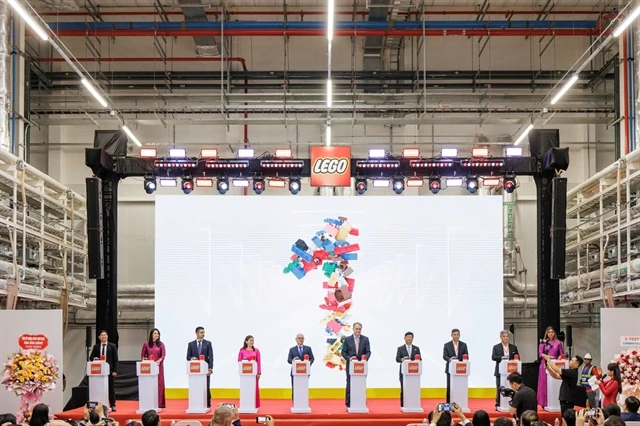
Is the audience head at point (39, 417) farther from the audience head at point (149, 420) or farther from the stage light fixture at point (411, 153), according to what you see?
→ the stage light fixture at point (411, 153)

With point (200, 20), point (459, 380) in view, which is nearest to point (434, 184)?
point (459, 380)

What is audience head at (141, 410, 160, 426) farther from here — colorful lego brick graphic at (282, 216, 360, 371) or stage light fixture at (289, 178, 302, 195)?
colorful lego brick graphic at (282, 216, 360, 371)

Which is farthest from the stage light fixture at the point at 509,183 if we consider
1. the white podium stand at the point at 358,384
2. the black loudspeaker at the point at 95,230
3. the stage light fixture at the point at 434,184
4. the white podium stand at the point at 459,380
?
the black loudspeaker at the point at 95,230

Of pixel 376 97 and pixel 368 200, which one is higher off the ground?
pixel 376 97

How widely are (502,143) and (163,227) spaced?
7.01m

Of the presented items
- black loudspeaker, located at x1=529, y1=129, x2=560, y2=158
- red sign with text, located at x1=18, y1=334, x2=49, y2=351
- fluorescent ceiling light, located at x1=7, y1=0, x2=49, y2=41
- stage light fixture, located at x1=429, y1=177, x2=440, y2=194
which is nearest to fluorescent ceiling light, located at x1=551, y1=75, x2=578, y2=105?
black loudspeaker, located at x1=529, y1=129, x2=560, y2=158

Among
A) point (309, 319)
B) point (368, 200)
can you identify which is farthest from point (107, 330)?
point (368, 200)

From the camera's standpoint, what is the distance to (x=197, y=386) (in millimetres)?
12773

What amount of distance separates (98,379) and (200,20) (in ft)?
25.5

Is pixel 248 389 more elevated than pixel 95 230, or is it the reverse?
pixel 95 230

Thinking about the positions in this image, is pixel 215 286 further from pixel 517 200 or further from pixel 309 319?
pixel 517 200

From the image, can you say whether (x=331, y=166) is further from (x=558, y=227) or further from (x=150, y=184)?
(x=558, y=227)

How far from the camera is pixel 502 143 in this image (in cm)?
1695

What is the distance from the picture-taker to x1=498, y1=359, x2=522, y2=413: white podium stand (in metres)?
12.9
